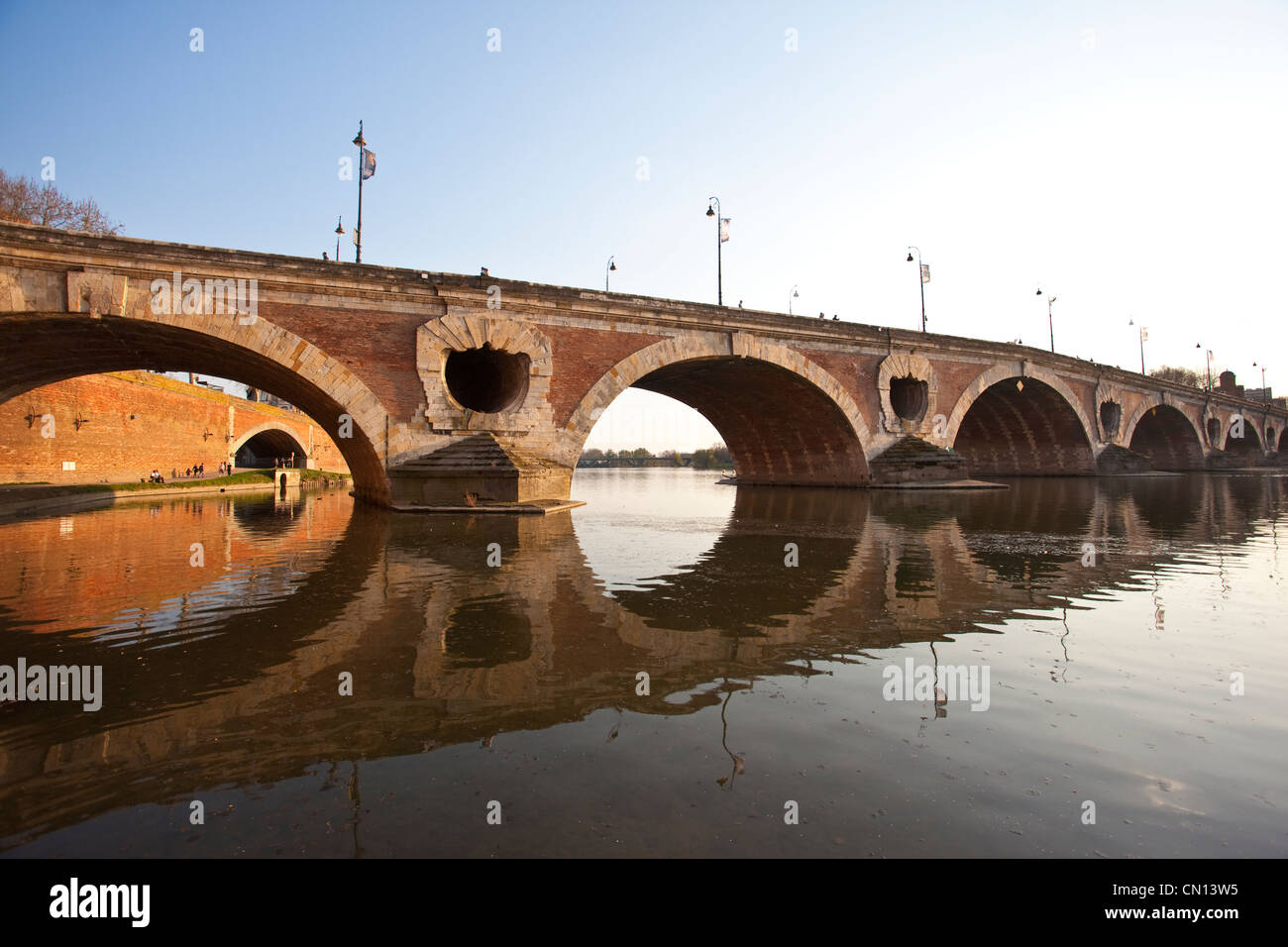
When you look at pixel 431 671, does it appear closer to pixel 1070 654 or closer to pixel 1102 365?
pixel 1070 654

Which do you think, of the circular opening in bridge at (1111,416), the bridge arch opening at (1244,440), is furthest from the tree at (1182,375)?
the circular opening in bridge at (1111,416)

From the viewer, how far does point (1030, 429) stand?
42.5 metres

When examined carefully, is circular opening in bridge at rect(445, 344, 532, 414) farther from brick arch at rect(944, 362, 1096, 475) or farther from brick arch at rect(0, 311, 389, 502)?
brick arch at rect(944, 362, 1096, 475)

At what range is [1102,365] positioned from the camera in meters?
42.5

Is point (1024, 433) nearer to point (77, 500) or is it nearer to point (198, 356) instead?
point (198, 356)

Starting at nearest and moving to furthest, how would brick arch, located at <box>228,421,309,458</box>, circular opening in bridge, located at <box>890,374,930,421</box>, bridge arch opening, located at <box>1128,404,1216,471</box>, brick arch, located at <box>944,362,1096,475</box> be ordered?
circular opening in bridge, located at <box>890,374,930,421</box> → brick arch, located at <box>944,362,1096,475</box> → brick arch, located at <box>228,421,309,458</box> → bridge arch opening, located at <box>1128,404,1216,471</box>

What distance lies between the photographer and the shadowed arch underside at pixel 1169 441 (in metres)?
52.6

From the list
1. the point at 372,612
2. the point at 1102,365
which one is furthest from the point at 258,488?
the point at 1102,365

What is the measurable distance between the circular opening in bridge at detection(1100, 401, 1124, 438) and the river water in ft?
131

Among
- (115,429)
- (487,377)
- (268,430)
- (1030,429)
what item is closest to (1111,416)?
(1030,429)

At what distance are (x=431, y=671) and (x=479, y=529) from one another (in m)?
9.56

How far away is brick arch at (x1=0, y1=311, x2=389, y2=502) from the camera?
661 inches

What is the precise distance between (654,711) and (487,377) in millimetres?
21466

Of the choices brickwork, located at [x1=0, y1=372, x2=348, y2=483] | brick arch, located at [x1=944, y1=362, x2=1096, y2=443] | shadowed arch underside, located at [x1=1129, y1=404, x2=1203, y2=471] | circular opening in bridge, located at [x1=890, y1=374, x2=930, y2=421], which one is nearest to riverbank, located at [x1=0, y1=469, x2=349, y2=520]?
brickwork, located at [x1=0, y1=372, x2=348, y2=483]
